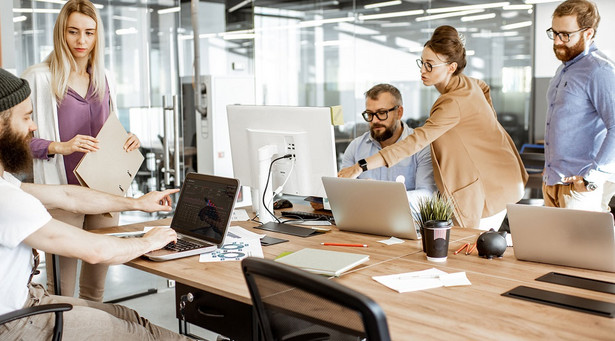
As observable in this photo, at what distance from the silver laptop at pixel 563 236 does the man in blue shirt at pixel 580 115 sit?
3.12 ft

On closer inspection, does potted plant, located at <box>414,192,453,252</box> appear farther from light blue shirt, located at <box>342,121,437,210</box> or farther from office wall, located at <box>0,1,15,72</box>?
office wall, located at <box>0,1,15,72</box>

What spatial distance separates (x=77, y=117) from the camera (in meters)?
3.11

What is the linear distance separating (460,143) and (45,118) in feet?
6.29

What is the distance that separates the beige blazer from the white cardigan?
1.47 metres

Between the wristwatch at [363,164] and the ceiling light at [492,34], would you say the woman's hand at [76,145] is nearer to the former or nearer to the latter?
the wristwatch at [363,164]

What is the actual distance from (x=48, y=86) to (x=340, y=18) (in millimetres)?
4599

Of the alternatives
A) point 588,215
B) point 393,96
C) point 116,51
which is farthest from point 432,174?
point 116,51

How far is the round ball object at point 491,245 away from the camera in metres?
2.22

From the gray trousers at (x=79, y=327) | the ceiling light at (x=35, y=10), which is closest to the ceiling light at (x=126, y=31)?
the ceiling light at (x=35, y=10)

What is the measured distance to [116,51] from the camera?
4754 millimetres

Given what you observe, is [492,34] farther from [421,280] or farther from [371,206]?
[421,280]

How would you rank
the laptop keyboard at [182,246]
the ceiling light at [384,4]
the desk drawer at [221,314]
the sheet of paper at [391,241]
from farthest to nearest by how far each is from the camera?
the ceiling light at [384,4]
the sheet of paper at [391,241]
the laptop keyboard at [182,246]
the desk drawer at [221,314]

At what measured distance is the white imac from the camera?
8.94 feet

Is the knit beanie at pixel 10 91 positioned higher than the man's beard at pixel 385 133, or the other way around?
the knit beanie at pixel 10 91
